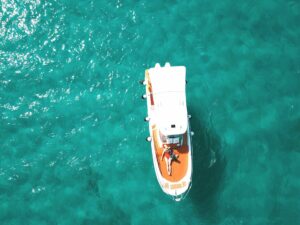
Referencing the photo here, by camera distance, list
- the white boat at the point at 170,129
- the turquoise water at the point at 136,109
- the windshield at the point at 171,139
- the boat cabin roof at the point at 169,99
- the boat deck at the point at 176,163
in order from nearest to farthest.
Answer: the boat cabin roof at the point at 169,99, the white boat at the point at 170,129, the windshield at the point at 171,139, the boat deck at the point at 176,163, the turquoise water at the point at 136,109

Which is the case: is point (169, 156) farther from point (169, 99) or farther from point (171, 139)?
point (169, 99)

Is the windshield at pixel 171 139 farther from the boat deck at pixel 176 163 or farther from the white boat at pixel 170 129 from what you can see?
the boat deck at pixel 176 163

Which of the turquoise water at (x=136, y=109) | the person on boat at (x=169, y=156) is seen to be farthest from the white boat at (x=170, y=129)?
the turquoise water at (x=136, y=109)

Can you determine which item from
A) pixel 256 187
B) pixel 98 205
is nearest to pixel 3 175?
pixel 98 205

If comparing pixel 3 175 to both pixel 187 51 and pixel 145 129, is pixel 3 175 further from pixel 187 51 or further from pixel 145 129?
pixel 187 51

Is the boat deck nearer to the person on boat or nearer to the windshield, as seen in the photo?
the person on boat

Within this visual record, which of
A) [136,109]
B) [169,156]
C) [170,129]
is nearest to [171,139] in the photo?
[170,129]
